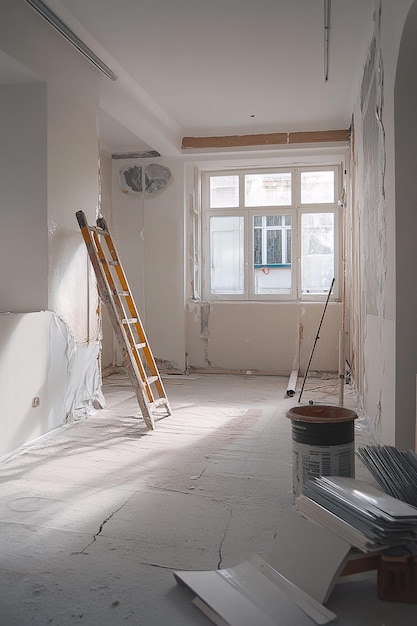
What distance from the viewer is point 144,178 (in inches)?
285

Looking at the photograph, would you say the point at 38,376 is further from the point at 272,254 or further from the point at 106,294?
the point at 272,254

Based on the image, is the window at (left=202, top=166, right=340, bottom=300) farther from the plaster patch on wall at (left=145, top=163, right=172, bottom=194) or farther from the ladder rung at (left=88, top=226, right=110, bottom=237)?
the ladder rung at (left=88, top=226, right=110, bottom=237)

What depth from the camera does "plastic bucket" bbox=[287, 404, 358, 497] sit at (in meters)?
2.61

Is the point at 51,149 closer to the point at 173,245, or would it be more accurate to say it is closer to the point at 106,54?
the point at 106,54

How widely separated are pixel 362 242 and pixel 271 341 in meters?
2.53

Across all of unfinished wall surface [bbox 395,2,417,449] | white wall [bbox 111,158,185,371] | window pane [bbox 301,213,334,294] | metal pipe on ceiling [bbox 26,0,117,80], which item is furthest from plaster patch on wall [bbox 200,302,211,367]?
unfinished wall surface [bbox 395,2,417,449]

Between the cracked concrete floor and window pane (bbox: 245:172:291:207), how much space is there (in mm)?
3504

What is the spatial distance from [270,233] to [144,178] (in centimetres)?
184

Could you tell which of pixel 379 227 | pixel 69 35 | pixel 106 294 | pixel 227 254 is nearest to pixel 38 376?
pixel 106 294

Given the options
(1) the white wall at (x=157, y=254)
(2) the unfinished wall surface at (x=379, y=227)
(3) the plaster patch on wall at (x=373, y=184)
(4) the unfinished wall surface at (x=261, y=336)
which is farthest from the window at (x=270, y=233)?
(3) the plaster patch on wall at (x=373, y=184)

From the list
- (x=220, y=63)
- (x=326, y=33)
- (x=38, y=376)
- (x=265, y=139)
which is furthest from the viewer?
(x=265, y=139)

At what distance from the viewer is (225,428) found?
14.2 feet

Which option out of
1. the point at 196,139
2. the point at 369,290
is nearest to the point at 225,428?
the point at 369,290

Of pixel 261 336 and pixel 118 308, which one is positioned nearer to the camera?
pixel 118 308
